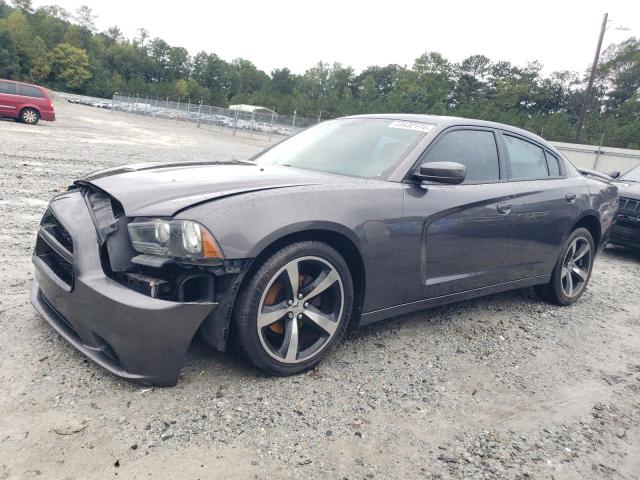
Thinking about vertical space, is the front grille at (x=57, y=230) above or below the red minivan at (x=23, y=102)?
below

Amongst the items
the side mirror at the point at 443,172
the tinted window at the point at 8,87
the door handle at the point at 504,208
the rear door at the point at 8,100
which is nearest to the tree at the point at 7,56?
the tinted window at the point at 8,87

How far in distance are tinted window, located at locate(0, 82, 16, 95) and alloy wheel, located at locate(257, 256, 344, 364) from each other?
1998 cm

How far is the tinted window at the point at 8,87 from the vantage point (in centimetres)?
1861

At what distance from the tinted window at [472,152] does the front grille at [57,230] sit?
7.32ft

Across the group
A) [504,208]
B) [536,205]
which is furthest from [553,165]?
[504,208]

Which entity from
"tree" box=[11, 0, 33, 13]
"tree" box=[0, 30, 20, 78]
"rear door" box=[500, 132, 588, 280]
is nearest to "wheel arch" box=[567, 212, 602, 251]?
"rear door" box=[500, 132, 588, 280]

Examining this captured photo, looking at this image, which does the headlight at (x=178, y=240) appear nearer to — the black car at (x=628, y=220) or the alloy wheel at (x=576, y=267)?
the alloy wheel at (x=576, y=267)

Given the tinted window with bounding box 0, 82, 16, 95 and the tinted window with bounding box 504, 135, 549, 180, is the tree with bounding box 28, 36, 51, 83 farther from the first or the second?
the tinted window with bounding box 504, 135, 549, 180

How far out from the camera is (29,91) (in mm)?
19094

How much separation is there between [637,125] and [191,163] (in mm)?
35205

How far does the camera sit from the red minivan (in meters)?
18.6

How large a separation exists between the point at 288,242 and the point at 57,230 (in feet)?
4.25

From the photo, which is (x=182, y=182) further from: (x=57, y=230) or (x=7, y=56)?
(x=7, y=56)

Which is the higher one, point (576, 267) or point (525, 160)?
point (525, 160)
